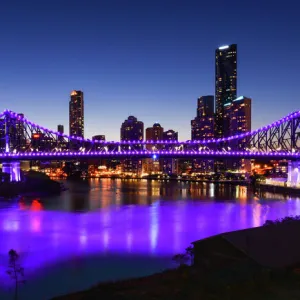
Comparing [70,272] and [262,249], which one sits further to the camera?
[70,272]

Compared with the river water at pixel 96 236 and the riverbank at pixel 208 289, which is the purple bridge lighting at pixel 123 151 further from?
the riverbank at pixel 208 289

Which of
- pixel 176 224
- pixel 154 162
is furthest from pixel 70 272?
pixel 154 162

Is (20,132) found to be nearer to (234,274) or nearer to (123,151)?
(123,151)

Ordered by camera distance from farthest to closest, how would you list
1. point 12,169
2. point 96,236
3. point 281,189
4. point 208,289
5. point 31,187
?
1. point 12,169
2. point 281,189
3. point 31,187
4. point 96,236
5. point 208,289

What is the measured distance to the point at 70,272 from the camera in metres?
19.6

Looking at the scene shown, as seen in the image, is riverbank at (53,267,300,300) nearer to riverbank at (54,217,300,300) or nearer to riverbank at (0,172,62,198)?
riverbank at (54,217,300,300)

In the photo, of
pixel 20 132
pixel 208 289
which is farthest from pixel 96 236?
pixel 20 132

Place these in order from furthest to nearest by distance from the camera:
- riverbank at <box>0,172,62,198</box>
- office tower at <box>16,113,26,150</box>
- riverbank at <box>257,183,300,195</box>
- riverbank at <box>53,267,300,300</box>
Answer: office tower at <box>16,113,26,150</box>, riverbank at <box>257,183,300,195</box>, riverbank at <box>0,172,62,198</box>, riverbank at <box>53,267,300,300</box>

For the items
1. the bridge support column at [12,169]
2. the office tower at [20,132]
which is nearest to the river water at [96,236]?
the bridge support column at [12,169]

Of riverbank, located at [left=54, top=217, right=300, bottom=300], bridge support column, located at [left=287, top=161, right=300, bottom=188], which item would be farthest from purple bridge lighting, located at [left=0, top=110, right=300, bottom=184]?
riverbank, located at [left=54, top=217, right=300, bottom=300]

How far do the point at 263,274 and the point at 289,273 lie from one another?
110 cm

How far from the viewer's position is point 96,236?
30.0 m

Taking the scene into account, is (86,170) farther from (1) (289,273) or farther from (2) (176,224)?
(1) (289,273)

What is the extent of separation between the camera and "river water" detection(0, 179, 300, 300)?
19.0 metres
